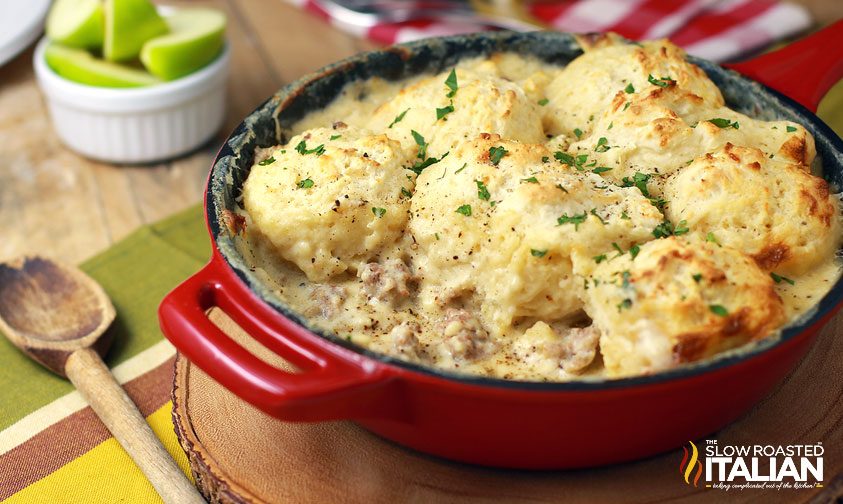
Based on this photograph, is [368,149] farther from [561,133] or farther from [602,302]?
[602,302]

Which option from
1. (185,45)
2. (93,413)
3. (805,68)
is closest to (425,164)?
(93,413)

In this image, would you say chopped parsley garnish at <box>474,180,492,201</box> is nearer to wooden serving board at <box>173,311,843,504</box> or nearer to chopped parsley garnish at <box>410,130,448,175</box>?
chopped parsley garnish at <box>410,130,448,175</box>

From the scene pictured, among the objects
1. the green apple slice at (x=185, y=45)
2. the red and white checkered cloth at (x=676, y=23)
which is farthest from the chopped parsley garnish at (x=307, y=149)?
the red and white checkered cloth at (x=676, y=23)

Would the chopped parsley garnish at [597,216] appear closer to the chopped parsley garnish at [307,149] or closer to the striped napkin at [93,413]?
the chopped parsley garnish at [307,149]

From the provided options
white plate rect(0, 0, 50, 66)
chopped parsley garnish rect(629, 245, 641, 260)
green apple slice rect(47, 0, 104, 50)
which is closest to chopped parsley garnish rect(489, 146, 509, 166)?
chopped parsley garnish rect(629, 245, 641, 260)

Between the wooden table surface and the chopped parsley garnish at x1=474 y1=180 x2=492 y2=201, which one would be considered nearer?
the chopped parsley garnish at x1=474 y1=180 x2=492 y2=201

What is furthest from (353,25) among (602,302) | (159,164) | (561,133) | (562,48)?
(602,302)
